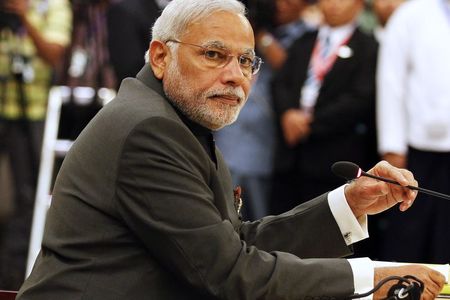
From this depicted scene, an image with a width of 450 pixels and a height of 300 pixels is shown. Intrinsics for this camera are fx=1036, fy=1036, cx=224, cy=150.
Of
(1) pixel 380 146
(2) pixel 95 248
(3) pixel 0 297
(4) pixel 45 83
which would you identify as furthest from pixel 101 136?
(4) pixel 45 83

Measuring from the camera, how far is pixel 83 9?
21.7ft

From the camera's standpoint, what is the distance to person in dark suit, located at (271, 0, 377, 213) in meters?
6.19

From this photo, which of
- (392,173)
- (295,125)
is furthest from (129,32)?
(392,173)

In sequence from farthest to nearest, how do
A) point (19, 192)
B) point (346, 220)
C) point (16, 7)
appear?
point (19, 192), point (16, 7), point (346, 220)

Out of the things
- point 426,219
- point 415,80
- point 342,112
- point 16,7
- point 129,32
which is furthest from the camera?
point 129,32

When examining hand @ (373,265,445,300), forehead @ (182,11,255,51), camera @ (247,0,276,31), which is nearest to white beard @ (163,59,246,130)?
forehead @ (182,11,255,51)

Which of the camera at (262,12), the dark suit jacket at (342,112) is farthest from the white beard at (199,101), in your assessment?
the camera at (262,12)

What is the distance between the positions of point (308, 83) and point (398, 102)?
580 millimetres

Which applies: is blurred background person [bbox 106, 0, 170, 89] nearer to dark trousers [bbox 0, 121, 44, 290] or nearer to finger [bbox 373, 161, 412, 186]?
dark trousers [bbox 0, 121, 44, 290]

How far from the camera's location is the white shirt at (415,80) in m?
5.83

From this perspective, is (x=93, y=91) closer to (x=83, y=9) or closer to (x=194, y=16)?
(x=83, y=9)

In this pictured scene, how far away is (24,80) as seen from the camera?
258 inches

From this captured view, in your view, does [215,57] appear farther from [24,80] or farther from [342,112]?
[24,80]

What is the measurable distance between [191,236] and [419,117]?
3240 millimetres
